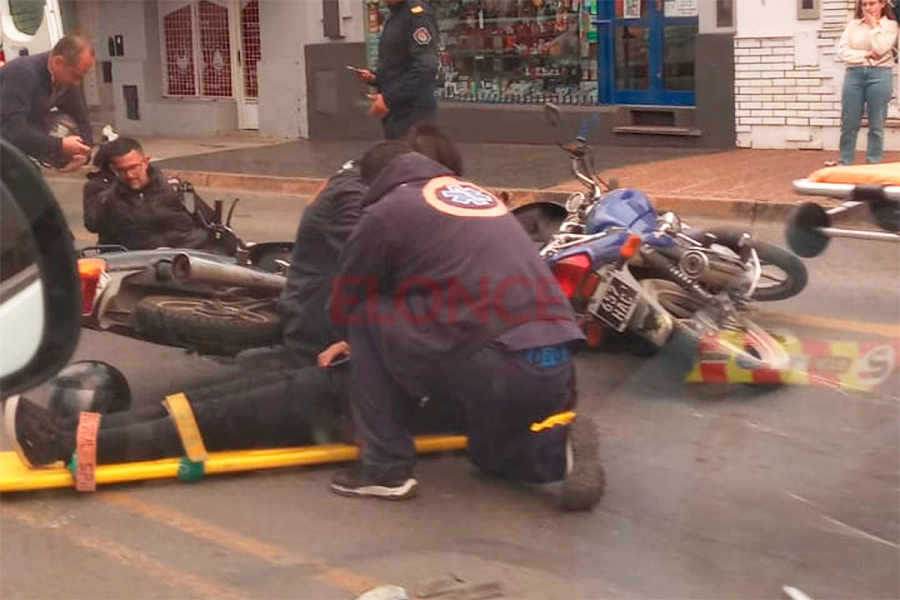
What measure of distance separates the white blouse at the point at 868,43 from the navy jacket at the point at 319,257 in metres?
7.35

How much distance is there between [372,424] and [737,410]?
1.76m

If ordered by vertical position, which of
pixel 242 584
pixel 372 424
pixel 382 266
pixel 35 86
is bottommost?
pixel 242 584

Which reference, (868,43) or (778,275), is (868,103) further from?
(778,275)

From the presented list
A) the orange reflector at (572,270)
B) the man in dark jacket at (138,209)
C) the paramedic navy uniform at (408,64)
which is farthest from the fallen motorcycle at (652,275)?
the paramedic navy uniform at (408,64)

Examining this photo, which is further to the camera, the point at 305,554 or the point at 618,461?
the point at 618,461

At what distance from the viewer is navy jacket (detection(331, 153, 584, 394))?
4.66 metres

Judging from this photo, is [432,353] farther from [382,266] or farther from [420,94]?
[420,94]

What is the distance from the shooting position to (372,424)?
16.0 feet

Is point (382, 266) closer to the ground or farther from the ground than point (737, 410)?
farther from the ground

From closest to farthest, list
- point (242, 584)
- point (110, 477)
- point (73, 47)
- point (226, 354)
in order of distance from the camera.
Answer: point (242, 584) → point (110, 477) → point (226, 354) → point (73, 47)

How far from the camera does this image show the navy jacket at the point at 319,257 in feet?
18.0

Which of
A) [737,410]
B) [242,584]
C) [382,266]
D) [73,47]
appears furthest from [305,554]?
[73,47]

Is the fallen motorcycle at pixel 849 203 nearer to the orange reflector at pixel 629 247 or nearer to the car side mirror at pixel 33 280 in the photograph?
the orange reflector at pixel 629 247

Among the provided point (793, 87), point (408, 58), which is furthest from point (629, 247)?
point (793, 87)
